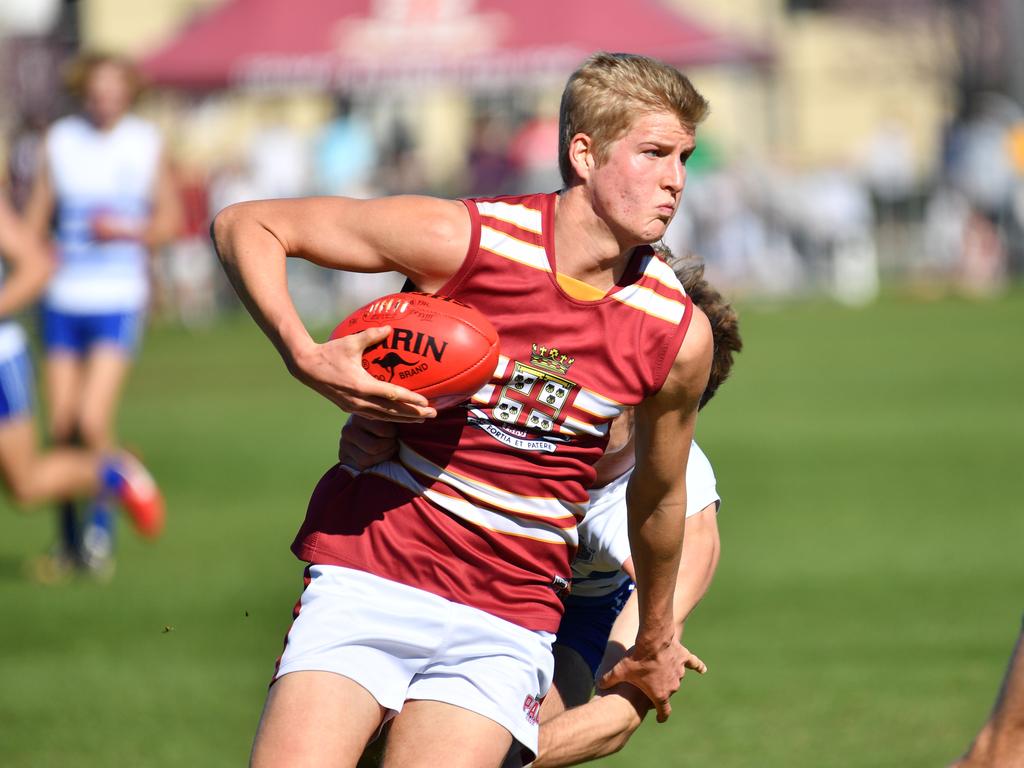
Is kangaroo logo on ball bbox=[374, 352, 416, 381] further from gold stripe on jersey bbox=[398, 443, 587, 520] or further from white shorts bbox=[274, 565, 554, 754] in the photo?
white shorts bbox=[274, 565, 554, 754]

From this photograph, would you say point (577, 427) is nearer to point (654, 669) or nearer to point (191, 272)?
point (654, 669)

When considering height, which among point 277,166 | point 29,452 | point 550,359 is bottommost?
point 277,166

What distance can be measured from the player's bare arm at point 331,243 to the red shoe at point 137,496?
16.9ft

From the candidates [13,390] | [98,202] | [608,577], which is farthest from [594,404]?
[98,202]

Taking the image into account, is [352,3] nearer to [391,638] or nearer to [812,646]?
[812,646]

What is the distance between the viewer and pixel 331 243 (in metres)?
4.00

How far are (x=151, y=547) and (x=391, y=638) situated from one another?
637 centimetres

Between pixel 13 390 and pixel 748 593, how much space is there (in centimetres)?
379

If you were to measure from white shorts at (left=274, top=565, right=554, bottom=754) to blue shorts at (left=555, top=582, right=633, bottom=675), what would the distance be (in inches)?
33.2

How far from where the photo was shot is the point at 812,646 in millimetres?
7680

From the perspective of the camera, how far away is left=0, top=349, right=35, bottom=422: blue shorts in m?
7.99

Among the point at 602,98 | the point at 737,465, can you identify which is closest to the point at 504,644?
the point at 602,98

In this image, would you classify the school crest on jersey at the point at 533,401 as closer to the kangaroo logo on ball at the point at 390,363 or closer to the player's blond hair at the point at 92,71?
the kangaroo logo on ball at the point at 390,363

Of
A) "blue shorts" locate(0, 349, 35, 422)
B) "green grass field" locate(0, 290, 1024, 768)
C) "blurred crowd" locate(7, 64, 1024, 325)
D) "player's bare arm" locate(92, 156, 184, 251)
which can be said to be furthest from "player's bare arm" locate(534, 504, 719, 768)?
"blurred crowd" locate(7, 64, 1024, 325)
